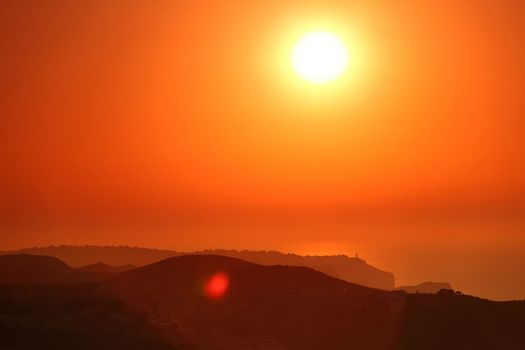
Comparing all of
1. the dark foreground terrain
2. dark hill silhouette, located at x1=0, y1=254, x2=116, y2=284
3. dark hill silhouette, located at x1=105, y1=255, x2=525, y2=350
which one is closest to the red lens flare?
the dark foreground terrain

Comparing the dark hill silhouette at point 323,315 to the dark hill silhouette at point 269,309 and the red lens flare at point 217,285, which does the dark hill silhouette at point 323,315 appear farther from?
the red lens flare at point 217,285

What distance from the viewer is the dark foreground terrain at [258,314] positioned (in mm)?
66625

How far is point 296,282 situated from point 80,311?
2967 cm

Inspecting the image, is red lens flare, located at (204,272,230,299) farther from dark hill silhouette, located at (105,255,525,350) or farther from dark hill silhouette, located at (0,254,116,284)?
dark hill silhouette, located at (0,254,116,284)

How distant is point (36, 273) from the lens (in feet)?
403

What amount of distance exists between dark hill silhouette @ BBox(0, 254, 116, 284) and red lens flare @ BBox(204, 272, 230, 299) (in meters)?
35.5

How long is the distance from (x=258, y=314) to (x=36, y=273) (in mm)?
57045

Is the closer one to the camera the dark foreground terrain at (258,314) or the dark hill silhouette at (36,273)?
the dark foreground terrain at (258,314)

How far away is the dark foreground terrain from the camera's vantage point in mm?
66625

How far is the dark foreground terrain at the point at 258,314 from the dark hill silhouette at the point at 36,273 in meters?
29.3

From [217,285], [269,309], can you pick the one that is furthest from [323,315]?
[217,285]

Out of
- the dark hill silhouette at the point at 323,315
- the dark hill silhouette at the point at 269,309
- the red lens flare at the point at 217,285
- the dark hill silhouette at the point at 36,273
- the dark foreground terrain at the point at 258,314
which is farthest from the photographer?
the dark hill silhouette at the point at 36,273

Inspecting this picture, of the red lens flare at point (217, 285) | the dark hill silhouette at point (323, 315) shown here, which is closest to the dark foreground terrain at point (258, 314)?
the dark hill silhouette at point (323, 315)

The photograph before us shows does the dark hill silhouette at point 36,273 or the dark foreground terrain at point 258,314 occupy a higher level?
the dark hill silhouette at point 36,273
